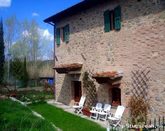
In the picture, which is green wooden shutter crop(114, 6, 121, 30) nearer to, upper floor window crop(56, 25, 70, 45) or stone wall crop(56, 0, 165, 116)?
stone wall crop(56, 0, 165, 116)

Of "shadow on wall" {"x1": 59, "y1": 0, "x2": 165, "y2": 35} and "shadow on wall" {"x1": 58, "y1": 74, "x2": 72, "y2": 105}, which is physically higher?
"shadow on wall" {"x1": 59, "y1": 0, "x2": 165, "y2": 35}

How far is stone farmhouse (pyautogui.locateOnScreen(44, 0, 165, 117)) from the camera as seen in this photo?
11.9 meters

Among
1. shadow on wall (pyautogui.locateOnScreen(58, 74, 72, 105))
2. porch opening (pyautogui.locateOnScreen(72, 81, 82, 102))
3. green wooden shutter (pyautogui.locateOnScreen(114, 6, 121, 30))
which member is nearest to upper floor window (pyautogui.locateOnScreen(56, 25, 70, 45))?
shadow on wall (pyautogui.locateOnScreen(58, 74, 72, 105))

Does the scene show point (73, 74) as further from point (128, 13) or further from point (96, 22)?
point (128, 13)

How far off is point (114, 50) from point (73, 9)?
4473 mm

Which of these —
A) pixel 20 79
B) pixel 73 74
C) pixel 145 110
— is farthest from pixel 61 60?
pixel 20 79

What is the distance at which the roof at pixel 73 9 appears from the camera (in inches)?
621

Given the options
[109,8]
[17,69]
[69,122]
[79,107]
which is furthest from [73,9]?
[17,69]

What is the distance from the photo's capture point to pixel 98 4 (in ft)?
51.4

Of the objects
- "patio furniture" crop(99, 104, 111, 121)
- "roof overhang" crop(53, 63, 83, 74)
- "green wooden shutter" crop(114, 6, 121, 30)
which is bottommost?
"patio furniture" crop(99, 104, 111, 121)

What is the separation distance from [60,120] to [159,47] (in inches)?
219

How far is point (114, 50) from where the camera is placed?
569 inches

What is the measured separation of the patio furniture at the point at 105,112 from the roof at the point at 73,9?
5.31 m

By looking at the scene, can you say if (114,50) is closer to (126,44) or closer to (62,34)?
(126,44)
